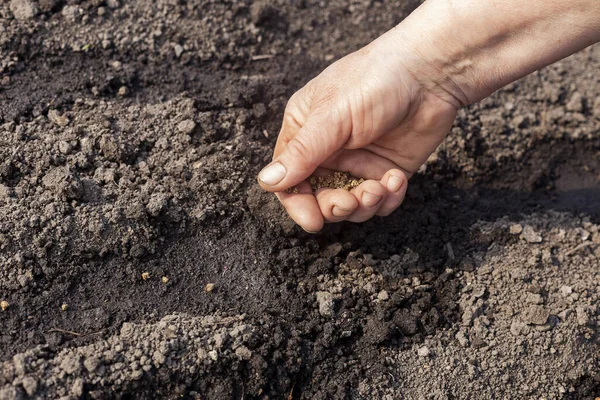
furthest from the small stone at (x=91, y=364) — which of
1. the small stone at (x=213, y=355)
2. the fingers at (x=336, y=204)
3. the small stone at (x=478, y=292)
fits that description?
the small stone at (x=478, y=292)

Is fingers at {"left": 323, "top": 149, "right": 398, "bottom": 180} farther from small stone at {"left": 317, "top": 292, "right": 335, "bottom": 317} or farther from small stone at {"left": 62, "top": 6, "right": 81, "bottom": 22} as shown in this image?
small stone at {"left": 62, "top": 6, "right": 81, "bottom": 22}

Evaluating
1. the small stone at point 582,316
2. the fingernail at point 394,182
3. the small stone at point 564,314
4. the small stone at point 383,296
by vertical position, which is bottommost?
the small stone at point 582,316

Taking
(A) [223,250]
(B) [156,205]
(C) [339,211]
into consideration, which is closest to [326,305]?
(C) [339,211]

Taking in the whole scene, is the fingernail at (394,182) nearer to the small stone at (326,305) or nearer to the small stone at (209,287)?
the small stone at (326,305)

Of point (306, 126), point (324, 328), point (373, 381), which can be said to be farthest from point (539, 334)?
point (306, 126)

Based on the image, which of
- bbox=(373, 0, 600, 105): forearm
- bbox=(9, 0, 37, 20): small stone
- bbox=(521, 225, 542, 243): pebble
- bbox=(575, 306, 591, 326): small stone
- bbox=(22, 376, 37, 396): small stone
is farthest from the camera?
bbox=(9, 0, 37, 20): small stone

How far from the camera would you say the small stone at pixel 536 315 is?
269 cm

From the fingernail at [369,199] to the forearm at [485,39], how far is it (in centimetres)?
67

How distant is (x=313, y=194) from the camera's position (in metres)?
2.72

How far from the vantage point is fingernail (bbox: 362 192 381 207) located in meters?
2.52

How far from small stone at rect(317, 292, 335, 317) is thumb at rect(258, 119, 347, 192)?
52cm

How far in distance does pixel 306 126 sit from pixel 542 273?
1379mm

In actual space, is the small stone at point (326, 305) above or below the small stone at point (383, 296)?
above

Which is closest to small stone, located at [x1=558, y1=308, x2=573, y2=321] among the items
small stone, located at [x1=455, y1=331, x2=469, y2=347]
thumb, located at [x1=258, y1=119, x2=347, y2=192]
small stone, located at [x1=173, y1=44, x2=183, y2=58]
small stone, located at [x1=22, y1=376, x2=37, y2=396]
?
small stone, located at [x1=455, y1=331, x2=469, y2=347]
